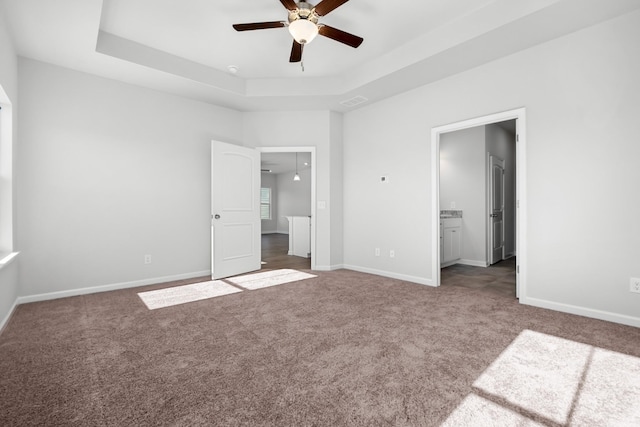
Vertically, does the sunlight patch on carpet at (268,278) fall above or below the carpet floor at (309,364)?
above

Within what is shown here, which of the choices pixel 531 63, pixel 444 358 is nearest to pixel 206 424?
pixel 444 358

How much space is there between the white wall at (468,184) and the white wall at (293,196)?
6468 mm

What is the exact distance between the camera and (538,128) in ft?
10.1

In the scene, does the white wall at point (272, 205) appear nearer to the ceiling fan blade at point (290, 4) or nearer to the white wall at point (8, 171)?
the white wall at point (8, 171)

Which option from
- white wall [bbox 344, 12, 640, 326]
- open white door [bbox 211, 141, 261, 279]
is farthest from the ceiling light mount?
open white door [bbox 211, 141, 261, 279]

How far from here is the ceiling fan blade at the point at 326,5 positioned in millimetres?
2361

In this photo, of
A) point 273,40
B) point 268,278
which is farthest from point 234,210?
point 273,40

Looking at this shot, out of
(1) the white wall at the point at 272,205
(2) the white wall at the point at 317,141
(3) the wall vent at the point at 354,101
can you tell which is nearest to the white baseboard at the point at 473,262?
(2) the white wall at the point at 317,141

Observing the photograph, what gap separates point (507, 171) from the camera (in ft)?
21.4

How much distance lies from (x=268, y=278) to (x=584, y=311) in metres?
3.62

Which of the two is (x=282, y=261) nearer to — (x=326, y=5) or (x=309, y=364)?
(x=309, y=364)

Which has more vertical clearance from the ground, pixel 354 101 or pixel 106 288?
pixel 354 101

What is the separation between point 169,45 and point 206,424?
381 cm

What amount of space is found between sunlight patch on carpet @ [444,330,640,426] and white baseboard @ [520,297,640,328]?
81 cm
